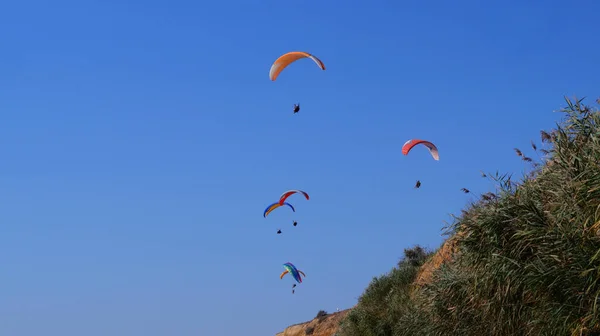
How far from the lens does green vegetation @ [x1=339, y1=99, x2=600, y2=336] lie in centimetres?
1884

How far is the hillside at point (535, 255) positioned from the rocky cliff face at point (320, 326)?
2860 centimetres

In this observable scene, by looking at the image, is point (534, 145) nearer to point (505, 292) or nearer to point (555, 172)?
point (555, 172)

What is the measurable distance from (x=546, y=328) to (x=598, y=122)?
5.18 meters

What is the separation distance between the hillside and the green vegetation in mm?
25

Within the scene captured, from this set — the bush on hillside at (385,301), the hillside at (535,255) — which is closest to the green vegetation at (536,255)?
the hillside at (535,255)

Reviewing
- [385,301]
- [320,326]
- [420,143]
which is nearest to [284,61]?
[420,143]

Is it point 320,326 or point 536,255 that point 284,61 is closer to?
point 536,255

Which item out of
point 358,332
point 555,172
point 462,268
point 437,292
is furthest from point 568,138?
point 358,332

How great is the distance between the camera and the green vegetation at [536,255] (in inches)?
742

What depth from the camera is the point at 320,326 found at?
2258 inches

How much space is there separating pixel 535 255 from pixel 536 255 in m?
0.39

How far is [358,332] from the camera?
1650 inches

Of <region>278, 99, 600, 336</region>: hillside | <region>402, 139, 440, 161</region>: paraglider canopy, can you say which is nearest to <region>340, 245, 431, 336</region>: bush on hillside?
<region>402, 139, 440, 161</region>: paraglider canopy

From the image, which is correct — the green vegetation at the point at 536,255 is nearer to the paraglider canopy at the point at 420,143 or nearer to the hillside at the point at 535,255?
the hillside at the point at 535,255
